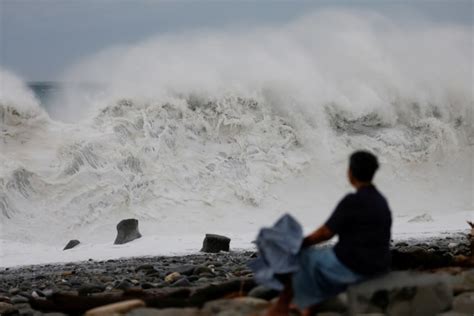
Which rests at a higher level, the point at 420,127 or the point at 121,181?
the point at 420,127

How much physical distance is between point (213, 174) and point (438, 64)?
14.1 m

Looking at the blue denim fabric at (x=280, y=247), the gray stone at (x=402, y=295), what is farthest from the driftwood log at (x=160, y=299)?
the gray stone at (x=402, y=295)

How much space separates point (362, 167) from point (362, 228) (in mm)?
415

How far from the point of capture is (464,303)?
18.1 feet

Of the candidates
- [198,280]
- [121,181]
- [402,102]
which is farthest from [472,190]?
[198,280]

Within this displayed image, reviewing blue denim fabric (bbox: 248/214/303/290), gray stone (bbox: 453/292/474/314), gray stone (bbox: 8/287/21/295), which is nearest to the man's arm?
blue denim fabric (bbox: 248/214/303/290)

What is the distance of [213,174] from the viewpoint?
22.5 meters

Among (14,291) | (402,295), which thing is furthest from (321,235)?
(14,291)

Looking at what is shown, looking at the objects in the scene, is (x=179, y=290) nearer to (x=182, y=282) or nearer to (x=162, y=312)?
(x=162, y=312)

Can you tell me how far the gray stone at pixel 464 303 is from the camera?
5.42 metres

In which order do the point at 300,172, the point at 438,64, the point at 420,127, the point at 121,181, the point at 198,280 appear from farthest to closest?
the point at 438,64 < the point at 420,127 < the point at 300,172 < the point at 121,181 < the point at 198,280

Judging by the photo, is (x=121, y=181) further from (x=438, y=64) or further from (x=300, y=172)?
(x=438, y=64)

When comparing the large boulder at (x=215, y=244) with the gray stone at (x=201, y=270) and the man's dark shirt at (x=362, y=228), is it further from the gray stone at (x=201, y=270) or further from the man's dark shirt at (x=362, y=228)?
the man's dark shirt at (x=362, y=228)

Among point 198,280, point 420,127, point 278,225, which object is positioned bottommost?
point 198,280
